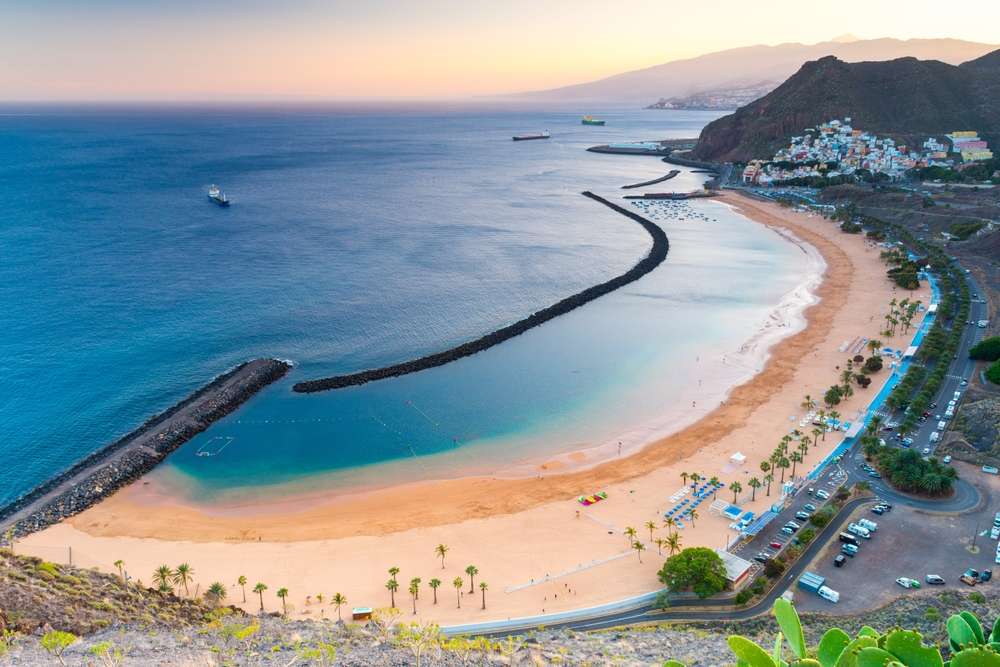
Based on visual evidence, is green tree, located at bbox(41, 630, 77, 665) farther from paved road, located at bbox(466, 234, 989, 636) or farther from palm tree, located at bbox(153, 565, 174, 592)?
paved road, located at bbox(466, 234, 989, 636)

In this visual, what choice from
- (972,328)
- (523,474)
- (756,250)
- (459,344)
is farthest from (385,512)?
(756,250)

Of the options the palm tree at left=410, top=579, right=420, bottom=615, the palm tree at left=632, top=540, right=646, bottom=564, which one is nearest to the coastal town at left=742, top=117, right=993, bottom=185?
the palm tree at left=632, top=540, right=646, bottom=564

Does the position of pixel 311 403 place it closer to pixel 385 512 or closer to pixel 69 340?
pixel 385 512

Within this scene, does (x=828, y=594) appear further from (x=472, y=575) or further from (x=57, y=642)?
(x=57, y=642)

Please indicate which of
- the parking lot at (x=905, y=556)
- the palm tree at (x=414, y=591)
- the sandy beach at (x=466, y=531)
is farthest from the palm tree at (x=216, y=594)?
the parking lot at (x=905, y=556)

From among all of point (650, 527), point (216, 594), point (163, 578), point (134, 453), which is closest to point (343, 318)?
point (134, 453)

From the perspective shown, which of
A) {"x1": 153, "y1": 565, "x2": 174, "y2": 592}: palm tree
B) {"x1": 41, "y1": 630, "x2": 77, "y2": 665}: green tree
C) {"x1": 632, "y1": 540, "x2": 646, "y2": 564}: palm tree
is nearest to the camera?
{"x1": 41, "y1": 630, "x2": 77, "y2": 665}: green tree
